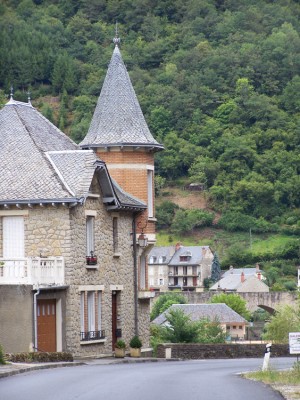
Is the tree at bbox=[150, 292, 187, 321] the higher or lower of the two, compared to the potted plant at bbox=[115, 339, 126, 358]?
higher

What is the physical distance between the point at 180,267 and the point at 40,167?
4778 inches

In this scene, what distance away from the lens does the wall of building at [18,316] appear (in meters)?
39.8

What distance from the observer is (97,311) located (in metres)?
44.7

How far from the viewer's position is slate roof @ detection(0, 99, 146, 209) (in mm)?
42344

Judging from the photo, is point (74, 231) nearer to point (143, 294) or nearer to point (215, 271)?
point (143, 294)

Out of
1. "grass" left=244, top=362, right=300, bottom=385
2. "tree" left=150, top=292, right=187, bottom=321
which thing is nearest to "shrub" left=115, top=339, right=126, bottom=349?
"grass" left=244, top=362, right=300, bottom=385

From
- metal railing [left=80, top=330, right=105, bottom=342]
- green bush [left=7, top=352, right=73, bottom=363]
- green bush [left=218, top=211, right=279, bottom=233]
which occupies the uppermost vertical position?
green bush [left=218, top=211, right=279, bottom=233]

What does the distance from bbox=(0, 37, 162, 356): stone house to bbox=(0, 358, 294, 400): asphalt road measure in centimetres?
679

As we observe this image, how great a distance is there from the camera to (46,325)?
41.5 meters

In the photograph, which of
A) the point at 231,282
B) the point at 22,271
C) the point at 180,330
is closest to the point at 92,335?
the point at 22,271

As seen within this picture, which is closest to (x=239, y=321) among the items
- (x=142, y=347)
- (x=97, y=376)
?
(x=142, y=347)

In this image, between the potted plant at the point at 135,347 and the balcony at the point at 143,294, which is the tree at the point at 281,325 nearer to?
the balcony at the point at 143,294

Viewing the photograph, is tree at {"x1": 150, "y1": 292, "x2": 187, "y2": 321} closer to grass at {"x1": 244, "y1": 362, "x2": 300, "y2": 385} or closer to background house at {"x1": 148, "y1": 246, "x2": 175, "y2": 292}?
background house at {"x1": 148, "y1": 246, "x2": 175, "y2": 292}

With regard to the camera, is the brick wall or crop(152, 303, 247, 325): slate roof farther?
crop(152, 303, 247, 325): slate roof
